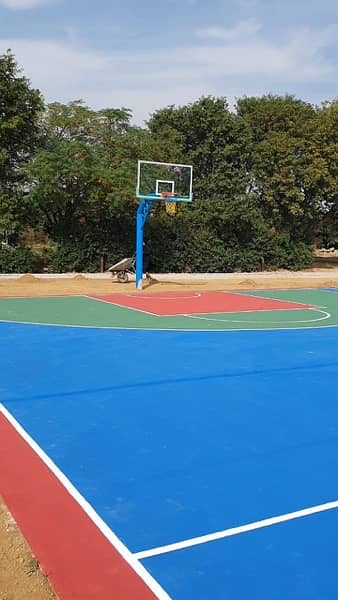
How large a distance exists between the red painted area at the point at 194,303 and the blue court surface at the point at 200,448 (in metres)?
4.34

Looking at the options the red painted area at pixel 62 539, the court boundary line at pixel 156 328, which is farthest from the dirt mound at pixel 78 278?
the red painted area at pixel 62 539

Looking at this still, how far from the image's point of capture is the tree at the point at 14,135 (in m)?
22.0

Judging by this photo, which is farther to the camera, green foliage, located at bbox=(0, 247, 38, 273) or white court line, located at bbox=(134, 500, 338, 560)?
green foliage, located at bbox=(0, 247, 38, 273)

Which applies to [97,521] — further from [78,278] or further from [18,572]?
[78,278]

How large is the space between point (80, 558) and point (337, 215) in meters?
31.1

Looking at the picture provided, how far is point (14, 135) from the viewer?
22.7 m

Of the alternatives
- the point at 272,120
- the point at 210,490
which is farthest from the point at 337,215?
the point at 210,490

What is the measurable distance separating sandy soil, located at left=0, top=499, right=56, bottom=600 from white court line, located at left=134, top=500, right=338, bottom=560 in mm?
535

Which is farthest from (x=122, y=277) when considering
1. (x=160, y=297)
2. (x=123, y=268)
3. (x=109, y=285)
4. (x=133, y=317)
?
(x=133, y=317)

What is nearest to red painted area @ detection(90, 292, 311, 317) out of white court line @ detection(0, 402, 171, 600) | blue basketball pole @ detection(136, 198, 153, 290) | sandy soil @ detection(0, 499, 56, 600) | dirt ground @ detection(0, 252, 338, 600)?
blue basketball pole @ detection(136, 198, 153, 290)

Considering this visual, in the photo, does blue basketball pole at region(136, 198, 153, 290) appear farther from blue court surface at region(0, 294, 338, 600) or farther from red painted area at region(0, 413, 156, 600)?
red painted area at region(0, 413, 156, 600)

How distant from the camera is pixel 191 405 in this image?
6125mm

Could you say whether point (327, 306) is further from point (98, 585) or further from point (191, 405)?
point (98, 585)

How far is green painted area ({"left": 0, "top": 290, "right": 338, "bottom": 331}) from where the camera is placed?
11.6m
